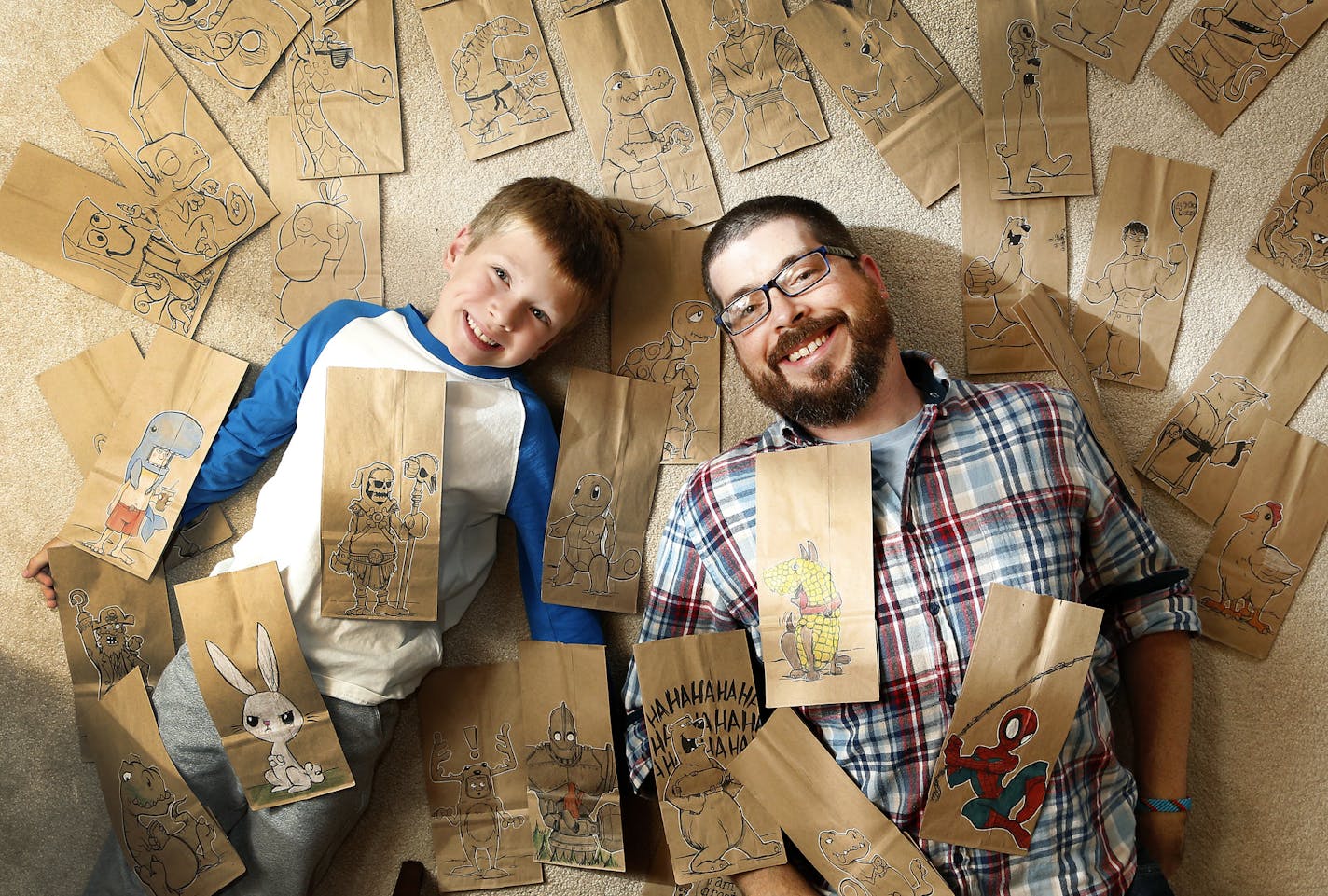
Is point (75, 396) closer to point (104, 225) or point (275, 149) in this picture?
point (104, 225)

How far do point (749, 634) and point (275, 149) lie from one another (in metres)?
1.02

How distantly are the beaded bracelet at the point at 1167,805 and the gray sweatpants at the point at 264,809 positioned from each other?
1.07m

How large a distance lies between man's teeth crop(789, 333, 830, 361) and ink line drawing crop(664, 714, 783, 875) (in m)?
0.52

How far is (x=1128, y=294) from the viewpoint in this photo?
1329 mm

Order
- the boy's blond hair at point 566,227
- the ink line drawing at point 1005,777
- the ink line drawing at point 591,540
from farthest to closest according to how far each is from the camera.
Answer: the ink line drawing at point 591,540, the boy's blond hair at point 566,227, the ink line drawing at point 1005,777

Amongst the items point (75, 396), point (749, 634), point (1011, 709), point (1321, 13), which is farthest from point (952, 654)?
point (75, 396)

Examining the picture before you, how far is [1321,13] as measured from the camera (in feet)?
A: 4.29

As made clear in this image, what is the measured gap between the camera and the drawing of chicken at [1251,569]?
1.31 metres

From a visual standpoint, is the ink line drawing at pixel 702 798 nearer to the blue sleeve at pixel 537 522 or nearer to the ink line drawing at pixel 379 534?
the blue sleeve at pixel 537 522

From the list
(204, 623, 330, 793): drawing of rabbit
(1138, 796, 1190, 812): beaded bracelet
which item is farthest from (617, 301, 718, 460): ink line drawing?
(1138, 796, 1190, 812): beaded bracelet

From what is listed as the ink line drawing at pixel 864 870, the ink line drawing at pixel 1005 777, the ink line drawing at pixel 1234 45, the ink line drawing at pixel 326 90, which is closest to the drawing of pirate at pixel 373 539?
the ink line drawing at pixel 326 90

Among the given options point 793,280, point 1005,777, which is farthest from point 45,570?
point 1005,777

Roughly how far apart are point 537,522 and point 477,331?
0.29 m

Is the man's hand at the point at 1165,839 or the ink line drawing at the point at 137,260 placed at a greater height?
the ink line drawing at the point at 137,260
